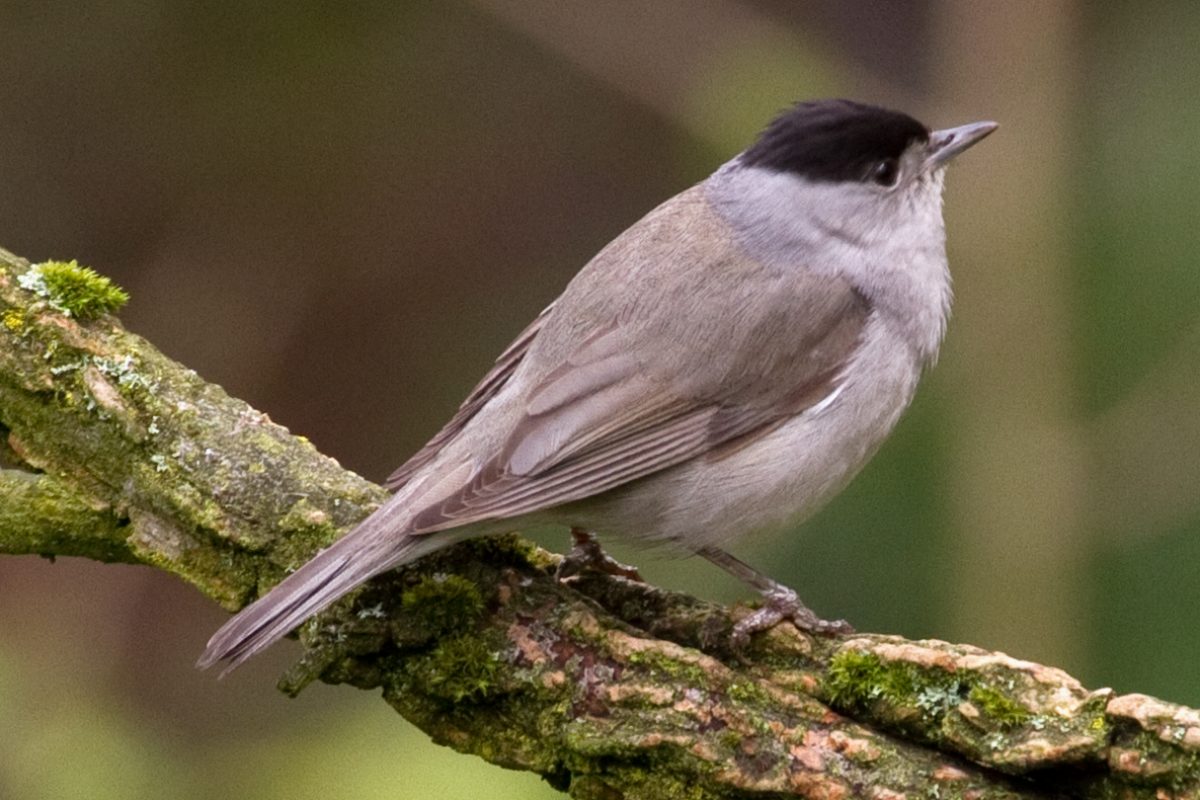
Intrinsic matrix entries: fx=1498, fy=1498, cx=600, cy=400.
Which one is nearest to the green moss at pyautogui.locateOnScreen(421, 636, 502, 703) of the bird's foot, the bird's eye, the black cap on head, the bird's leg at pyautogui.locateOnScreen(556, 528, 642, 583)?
the bird's leg at pyautogui.locateOnScreen(556, 528, 642, 583)

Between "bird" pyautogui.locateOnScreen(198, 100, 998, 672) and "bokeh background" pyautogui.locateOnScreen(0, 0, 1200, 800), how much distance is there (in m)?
0.97

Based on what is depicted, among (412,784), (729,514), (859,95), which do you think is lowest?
(412,784)

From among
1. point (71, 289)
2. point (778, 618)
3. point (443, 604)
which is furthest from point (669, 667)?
point (71, 289)

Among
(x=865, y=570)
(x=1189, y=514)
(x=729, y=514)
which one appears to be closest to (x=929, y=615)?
(x=865, y=570)

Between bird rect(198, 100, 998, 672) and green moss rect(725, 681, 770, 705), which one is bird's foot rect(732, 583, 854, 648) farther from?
green moss rect(725, 681, 770, 705)

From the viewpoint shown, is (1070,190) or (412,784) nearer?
(412,784)

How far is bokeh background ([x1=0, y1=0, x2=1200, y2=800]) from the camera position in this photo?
217 inches

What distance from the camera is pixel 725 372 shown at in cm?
455

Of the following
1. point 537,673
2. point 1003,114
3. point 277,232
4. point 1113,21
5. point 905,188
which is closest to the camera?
point 537,673

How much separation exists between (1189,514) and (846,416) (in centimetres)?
185

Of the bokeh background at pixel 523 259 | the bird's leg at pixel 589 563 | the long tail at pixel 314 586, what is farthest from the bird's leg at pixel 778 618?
the bokeh background at pixel 523 259

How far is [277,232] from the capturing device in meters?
8.62

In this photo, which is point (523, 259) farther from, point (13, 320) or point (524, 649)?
point (524, 649)

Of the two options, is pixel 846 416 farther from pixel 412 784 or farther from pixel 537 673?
pixel 412 784
